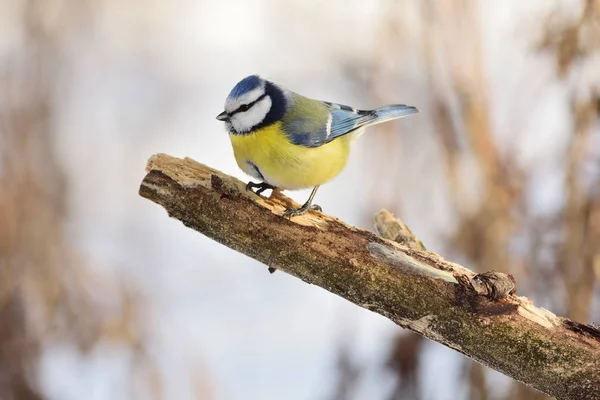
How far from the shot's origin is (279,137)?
1040 millimetres

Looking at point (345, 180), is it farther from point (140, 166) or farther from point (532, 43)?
point (532, 43)

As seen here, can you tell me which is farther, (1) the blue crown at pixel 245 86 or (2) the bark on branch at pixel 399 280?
(1) the blue crown at pixel 245 86

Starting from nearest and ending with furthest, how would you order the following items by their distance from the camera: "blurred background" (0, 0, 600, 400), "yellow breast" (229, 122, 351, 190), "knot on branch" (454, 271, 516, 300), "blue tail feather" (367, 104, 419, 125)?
"knot on branch" (454, 271, 516, 300) → "yellow breast" (229, 122, 351, 190) → "blue tail feather" (367, 104, 419, 125) → "blurred background" (0, 0, 600, 400)

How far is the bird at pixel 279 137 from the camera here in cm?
103

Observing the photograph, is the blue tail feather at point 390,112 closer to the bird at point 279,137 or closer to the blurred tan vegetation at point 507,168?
the bird at point 279,137

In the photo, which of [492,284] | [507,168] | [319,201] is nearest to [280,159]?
[492,284]

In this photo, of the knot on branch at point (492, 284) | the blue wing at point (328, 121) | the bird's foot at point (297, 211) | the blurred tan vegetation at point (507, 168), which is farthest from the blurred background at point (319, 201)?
the knot on branch at point (492, 284)

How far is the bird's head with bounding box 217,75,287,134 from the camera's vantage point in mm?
1034

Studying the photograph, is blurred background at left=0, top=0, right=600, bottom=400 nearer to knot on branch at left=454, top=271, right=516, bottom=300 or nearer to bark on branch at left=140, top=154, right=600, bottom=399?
bark on branch at left=140, top=154, right=600, bottom=399

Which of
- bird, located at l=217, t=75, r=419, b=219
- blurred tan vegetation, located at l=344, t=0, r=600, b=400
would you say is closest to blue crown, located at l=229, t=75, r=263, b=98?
bird, located at l=217, t=75, r=419, b=219

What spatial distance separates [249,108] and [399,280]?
0.36 metres

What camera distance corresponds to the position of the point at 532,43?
1346mm

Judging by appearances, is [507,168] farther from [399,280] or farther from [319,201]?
[319,201]

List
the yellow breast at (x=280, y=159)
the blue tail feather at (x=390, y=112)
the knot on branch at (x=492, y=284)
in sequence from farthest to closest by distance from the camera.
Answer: the blue tail feather at (x=390, y=112) < the yellow breast at (x=280, y=159) < the knot on branch at (x=492, y=284)
